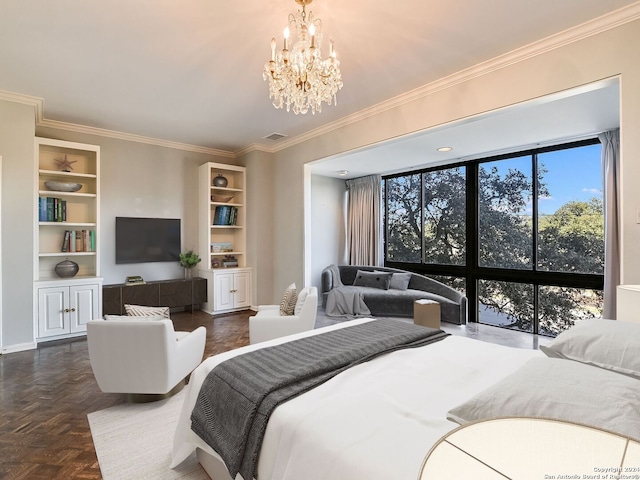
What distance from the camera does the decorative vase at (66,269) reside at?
14.3 ft

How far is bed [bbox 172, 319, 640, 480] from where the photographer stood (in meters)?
1.02

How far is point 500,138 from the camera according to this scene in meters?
4.49

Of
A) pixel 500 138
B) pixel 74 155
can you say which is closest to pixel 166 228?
pixel 74 155

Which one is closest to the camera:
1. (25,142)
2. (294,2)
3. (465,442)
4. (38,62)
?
(465,442)

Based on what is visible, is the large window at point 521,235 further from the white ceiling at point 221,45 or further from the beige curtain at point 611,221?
the white ceiling at point 221,45

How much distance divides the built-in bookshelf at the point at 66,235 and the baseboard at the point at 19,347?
16 centimetres

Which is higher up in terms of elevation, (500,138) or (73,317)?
(500,138)

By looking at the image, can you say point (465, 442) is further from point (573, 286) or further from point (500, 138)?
point (573, 286)

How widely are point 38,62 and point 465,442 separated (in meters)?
4.19

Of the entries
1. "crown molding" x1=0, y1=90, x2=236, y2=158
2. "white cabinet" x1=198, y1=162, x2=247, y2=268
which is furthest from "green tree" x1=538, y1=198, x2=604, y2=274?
"crown molding" x1=0, y1=90, x2=236, y2=158

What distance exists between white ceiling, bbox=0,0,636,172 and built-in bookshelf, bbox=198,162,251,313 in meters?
1.76

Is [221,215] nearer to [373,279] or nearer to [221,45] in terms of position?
[373,279]

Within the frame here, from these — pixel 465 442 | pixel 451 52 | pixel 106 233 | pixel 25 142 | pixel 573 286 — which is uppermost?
pixel 451 52

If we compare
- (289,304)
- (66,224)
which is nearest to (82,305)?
(66,224)
